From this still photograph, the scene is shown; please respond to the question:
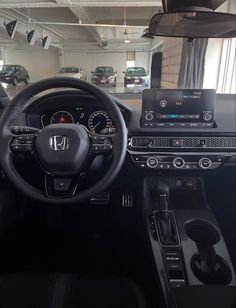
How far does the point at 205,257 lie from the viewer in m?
1.50

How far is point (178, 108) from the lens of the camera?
154 cm

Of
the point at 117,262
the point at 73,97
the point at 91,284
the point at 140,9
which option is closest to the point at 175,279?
the point at 91,284

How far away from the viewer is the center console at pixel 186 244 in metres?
1.30

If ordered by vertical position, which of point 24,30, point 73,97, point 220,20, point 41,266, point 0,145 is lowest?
point 41,266

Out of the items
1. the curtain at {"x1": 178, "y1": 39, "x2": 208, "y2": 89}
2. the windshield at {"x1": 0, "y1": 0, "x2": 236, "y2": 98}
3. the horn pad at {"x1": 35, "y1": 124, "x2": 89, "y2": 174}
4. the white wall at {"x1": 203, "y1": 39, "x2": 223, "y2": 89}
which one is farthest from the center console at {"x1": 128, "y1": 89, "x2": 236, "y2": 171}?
the white wall at {"x1": 203, "y1": 39, "x2": 223, "y2": 89}

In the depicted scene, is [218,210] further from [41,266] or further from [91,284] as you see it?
[41,266]

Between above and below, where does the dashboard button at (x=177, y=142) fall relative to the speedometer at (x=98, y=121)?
below

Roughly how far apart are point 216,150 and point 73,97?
0.76m

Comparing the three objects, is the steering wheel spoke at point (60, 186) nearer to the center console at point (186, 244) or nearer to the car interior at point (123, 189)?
the car interior at point (123, 189)

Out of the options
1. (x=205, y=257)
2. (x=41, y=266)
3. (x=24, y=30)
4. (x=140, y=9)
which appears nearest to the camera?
(x=205, y=257)

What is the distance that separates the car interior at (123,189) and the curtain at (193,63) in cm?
55

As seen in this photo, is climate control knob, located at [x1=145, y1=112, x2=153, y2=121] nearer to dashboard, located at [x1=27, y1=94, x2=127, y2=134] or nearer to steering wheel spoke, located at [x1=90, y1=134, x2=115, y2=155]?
dashboard, located at [x1=27, y1=94, x2=127, y2=134]

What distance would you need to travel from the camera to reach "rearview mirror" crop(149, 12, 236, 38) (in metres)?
1.52

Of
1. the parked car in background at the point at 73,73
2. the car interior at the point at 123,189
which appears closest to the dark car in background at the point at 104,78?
the parked car in background at the point at 73,73
